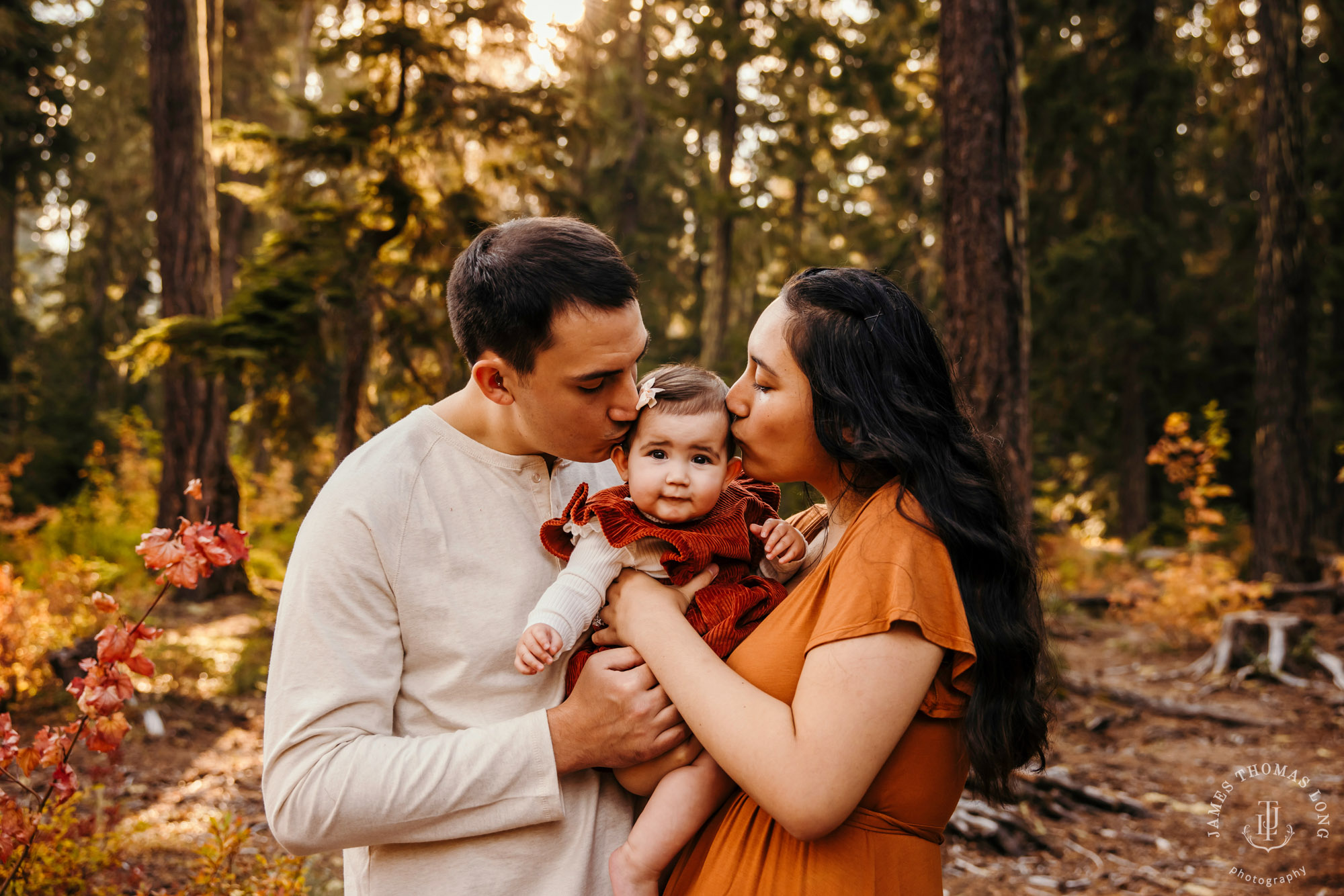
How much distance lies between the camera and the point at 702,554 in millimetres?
2020

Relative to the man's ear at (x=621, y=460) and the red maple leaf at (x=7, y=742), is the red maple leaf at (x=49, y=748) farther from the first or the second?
the man's ear at (x=621, y=460)

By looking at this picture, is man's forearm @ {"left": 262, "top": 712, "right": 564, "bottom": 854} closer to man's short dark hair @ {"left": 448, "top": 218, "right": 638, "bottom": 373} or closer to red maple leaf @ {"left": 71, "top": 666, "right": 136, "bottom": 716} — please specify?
man's short dark hair @ {"left": 448, "top": 218, "right": 638, "bottom": 373}

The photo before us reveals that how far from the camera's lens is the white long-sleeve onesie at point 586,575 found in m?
1.80

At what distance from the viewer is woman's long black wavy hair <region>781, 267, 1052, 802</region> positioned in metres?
1.72

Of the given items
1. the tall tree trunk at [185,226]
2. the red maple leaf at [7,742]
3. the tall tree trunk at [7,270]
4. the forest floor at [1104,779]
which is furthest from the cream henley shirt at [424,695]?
the tall tree trunk at [7,270]

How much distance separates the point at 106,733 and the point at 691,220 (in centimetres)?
1844

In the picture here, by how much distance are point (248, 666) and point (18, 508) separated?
9.15 m

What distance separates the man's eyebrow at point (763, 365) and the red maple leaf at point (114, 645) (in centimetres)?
189

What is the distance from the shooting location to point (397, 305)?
7.35 meters

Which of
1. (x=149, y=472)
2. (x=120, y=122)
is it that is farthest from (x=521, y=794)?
(x=120, y=122)

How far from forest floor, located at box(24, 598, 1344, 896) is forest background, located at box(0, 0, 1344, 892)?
98 centimetres

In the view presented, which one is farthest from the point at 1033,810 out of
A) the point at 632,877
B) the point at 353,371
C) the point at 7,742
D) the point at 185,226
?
the point at 185,226

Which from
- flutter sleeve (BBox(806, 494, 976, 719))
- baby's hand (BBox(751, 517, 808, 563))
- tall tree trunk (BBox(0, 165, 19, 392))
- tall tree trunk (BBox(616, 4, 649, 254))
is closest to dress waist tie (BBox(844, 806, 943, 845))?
flutter sleeve (BBox(806, 494, 976, 719))

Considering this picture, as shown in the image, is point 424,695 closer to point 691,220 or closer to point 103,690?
point 103,690
